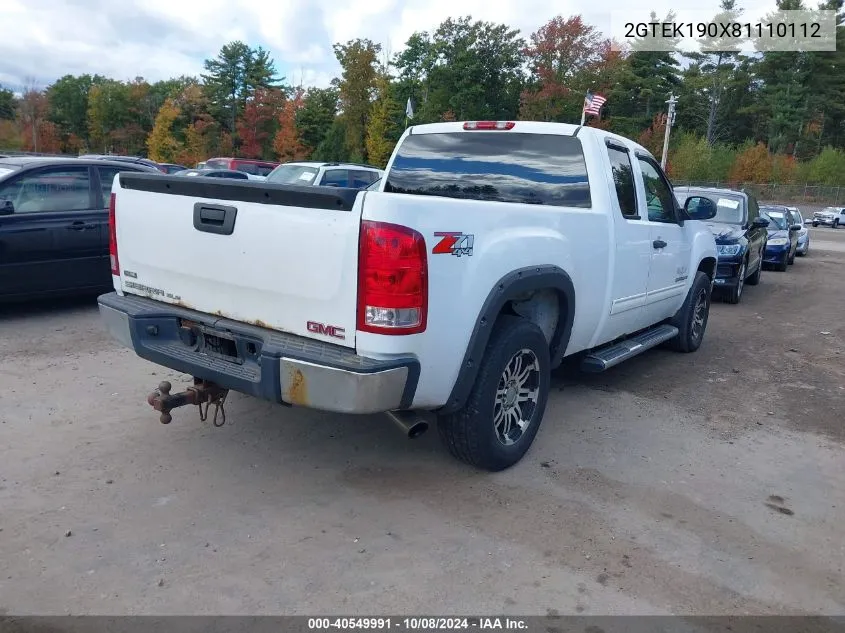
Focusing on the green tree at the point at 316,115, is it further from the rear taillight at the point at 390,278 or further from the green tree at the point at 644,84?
the rear taillight at the point at 390,278

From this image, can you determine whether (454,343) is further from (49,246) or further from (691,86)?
(691,86)

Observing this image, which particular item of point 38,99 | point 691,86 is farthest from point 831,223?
point 38,99

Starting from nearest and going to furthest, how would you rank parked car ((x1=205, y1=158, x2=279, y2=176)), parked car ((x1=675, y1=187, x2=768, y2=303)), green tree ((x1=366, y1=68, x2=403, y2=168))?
parked car ((x1=675, y1=187, x2=768, y2=303))
parked car ((x1=205, y1=158, x2=279, y2=176))
green tree ((x1=366, y1=68, x2=403, y2=168))

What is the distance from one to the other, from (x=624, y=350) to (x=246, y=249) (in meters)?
3.15

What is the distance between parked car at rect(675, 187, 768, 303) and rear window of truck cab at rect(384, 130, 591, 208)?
20.1 feet

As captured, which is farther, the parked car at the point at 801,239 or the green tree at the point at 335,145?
the green tree at the point at 335,145

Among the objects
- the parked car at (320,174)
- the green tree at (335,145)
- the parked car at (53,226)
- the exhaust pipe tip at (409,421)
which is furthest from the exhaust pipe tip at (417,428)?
the green tree at (335,145)

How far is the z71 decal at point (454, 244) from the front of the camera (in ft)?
10.4

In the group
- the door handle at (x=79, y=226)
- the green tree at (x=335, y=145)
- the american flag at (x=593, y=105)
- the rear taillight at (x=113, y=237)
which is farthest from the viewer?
the green tree at (x=335, y=145)

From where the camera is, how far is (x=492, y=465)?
155 inches

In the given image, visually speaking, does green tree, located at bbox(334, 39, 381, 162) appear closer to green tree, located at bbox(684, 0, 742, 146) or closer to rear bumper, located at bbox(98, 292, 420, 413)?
green tree, located at bbox(684, 0, 742, 146)

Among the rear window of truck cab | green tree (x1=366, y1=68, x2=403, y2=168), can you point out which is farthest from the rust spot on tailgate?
green tree (x1=366, y1=68, x2=403, y2=168)

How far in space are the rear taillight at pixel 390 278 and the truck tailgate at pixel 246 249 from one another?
61 mm

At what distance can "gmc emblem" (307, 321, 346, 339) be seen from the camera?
3.18m
